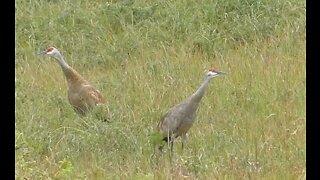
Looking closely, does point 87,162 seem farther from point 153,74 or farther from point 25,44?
point 25,44

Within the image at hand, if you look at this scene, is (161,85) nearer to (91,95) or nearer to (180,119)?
(91,95)

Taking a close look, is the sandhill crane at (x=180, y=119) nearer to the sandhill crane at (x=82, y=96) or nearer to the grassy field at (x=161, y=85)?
the grassy field at (x=161, y=85)

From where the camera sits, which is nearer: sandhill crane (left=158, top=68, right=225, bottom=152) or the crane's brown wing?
sandhill crane (left=158, top=68, right=225, bottom=152)

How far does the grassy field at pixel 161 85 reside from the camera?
6094 mm

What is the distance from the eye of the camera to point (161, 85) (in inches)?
346

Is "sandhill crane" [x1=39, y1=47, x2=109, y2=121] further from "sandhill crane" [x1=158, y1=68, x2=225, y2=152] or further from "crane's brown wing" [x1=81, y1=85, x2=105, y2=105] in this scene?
"sandhill crane" [x1=158, y1=68, x2=225, y2=152]

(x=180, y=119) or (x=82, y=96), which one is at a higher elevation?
(x=180, y=119)

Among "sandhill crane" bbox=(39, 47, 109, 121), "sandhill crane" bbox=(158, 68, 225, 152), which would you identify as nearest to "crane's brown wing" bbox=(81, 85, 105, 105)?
"sandhill crane" bbox=(39, 47, 109, 121)

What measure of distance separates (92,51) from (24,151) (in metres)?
4.49

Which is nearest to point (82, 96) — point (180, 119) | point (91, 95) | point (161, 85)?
point (91, 95)

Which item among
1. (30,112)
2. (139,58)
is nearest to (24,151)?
(30,112)

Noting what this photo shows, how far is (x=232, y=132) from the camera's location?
23.3ft

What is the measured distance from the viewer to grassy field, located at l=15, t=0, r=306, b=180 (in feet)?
20.0

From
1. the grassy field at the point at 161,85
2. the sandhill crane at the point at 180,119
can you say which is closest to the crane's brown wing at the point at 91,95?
the grassy field at the point at 161,85
